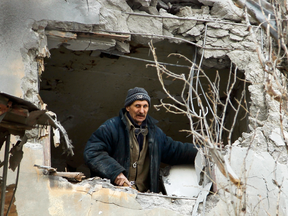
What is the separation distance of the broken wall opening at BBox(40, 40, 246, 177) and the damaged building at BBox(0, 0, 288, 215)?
0.12ft

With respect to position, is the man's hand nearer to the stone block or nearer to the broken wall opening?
the stone block

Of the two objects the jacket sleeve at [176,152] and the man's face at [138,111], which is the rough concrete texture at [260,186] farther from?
the man's face at [138,111]

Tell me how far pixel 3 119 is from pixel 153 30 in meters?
2.92

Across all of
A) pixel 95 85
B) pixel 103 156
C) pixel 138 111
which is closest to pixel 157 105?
pixel 138 111

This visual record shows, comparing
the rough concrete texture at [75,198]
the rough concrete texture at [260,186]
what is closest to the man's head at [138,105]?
the rough concrete texture at [75,198]

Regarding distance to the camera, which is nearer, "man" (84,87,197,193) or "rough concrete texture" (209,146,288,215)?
"rough concrete texture" (209,146,288,215)

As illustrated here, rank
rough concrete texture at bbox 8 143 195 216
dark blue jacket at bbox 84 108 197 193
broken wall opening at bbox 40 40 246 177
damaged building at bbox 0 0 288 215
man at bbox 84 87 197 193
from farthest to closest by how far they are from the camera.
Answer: broken wall opening at bbox 40 40 246 177 < man at bbox 84 87 197 193 < dark blue jacket at bbox 84 108 197 193 < rough concrete texture at bbox 8 143 195 216 < damaged building at bbox 0 0 288 215

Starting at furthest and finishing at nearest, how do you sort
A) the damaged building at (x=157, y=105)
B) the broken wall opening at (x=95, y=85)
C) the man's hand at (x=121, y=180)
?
the broken wall opening at (x=95, y=85), the man's hand at (x=121, y=180), the damaged building at (x=157, y=105)

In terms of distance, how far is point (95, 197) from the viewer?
5375mm

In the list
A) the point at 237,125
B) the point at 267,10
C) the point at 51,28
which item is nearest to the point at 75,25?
the point at 51,28

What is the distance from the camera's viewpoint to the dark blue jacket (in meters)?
5.91

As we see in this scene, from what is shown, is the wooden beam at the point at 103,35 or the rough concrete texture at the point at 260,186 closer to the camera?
the rough concrete texture at the point at 260,186

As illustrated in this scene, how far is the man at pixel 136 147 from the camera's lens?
6.12 m

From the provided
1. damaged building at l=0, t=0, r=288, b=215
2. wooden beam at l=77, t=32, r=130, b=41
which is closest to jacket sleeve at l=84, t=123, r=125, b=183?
damaged building at l=0, t=0, r=288, b=215
